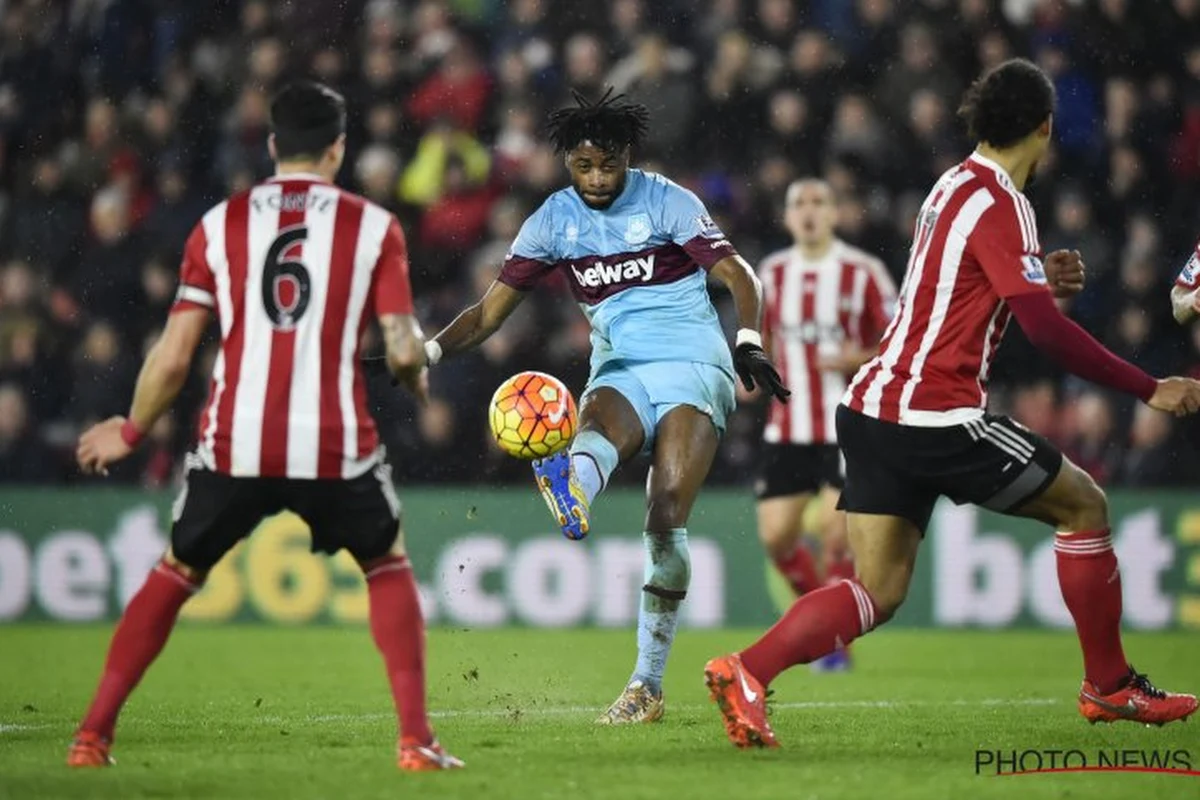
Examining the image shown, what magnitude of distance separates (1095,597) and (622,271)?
2.13 metres

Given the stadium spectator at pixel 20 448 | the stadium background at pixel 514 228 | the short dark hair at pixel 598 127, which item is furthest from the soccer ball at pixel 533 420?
the stadium spectator at pixel 20 448

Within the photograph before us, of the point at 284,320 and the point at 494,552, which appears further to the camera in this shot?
the point at 494,552

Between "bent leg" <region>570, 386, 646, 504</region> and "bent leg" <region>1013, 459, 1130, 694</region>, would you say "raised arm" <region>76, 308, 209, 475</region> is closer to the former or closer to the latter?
"bent leg" <region>570, 386, 646, 504</region>

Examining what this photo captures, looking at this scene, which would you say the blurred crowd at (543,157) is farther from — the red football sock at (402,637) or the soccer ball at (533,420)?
the red football sock at (402,637)

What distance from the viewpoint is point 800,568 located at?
10.7 meters

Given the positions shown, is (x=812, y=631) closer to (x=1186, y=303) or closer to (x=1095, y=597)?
(x=1095, y=597)

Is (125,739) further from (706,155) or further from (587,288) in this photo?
(706,155)

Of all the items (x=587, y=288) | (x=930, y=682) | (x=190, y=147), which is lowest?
(x=930, y=682)

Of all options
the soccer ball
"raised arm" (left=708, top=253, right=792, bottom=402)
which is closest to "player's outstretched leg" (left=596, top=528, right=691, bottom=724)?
the soccer ball

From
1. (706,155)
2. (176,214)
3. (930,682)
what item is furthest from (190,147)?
(930,682)

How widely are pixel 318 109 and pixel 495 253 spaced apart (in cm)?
801

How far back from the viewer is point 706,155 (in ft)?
44.7

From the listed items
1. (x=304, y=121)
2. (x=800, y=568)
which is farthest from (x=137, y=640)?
(x=800, y=568)

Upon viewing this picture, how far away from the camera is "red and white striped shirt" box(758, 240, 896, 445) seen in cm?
Result: 1086
